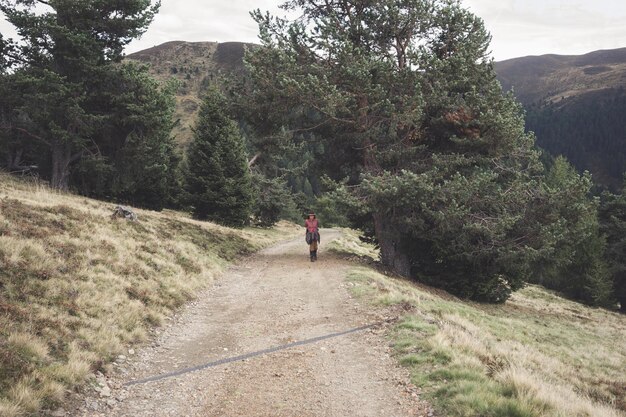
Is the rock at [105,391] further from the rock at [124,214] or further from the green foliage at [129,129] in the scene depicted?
the green foliage at [129,129]

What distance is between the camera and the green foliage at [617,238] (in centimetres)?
4312

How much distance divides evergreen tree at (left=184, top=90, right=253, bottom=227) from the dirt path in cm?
2157

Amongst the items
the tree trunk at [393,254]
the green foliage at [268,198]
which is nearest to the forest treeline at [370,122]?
the tree trunk at [393,254]

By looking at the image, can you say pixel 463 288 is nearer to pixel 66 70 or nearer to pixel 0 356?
pixel 0 356

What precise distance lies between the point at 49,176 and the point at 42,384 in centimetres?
2732

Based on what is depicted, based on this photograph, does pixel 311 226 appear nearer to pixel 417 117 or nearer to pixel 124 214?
pixel 417 117

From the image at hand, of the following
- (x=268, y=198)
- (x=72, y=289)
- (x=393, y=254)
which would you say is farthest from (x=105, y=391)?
(x=268, y=198)

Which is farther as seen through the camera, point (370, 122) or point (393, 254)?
point (393, 254)

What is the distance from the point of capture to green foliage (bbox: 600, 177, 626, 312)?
4312 centimetres

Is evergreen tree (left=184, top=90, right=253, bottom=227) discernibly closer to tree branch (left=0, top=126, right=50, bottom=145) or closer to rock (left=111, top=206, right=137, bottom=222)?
tree branch (left=0, top=126, right=50, bottom=145)

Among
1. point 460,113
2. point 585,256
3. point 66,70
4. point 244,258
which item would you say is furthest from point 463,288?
point 585,256

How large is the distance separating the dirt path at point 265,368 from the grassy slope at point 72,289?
591 millimetres

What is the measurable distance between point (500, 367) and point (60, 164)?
27.3 meters

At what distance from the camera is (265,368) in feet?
24.4
